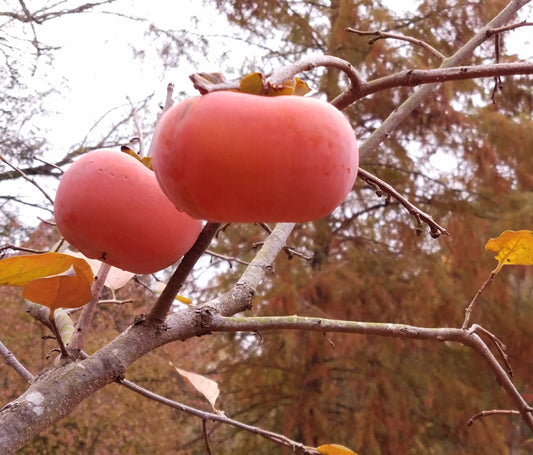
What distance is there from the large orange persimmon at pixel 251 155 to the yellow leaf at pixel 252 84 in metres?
0.02

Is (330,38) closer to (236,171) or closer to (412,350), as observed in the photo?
(412,350)

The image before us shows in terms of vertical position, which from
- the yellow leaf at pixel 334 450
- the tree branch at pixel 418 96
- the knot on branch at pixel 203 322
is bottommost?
the knot on branch at pixel 203 322

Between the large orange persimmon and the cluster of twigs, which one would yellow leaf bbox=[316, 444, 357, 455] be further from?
the large orange persimmon

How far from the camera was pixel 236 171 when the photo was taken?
0.21 metres

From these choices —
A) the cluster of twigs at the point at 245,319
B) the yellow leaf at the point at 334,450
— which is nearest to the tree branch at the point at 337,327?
the cluster of twigs at the point at 245,319

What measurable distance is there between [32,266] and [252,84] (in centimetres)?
15

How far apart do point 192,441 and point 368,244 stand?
1.43 m

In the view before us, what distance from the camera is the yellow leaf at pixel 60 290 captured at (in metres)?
0.30

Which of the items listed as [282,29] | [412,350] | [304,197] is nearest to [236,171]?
[304,197]

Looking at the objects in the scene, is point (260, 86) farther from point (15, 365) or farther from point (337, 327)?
point (15, 365)

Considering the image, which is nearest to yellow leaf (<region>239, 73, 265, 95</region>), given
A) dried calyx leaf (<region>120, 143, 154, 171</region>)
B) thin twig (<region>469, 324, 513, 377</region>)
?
dried calyx leaf (<region>120, 143, 154, 171</region>)

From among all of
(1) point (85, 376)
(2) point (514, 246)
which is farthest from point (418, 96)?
(1) point (85, 376)

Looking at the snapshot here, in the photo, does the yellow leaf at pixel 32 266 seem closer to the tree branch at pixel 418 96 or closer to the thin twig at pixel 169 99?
the thin twig at pixel 169 99

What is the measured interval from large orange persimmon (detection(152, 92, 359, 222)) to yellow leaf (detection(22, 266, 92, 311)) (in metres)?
0.11
